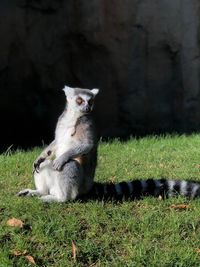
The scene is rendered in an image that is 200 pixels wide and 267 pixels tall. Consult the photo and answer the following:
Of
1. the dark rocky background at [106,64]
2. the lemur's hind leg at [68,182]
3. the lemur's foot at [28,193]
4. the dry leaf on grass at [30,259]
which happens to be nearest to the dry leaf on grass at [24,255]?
the dry leaf on grass at [30,259]

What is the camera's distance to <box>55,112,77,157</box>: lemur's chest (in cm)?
587

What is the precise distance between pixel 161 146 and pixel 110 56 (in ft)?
6.78

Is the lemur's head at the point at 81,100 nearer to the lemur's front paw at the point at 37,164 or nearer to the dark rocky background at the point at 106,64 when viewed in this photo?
the lemur's front paw at the point at 37,164

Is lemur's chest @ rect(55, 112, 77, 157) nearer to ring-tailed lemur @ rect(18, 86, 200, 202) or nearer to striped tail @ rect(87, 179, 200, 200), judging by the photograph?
ring-tailed lemur @ rect(18, 86, 200, 202)

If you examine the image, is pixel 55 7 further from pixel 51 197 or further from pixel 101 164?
pixel 51 197

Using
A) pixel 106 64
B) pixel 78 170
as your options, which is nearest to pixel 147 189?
pixel 78 170

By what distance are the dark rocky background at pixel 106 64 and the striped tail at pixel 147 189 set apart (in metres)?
4.15

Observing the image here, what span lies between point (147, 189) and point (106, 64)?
4586 millimetres

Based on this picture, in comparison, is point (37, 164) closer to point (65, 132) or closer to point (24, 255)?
point (65, 132)

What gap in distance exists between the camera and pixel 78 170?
225 inches

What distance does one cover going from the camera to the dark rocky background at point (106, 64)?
10.1m

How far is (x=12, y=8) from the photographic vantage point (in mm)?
9977

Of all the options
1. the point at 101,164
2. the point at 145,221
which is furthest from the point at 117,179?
the point at 145,221

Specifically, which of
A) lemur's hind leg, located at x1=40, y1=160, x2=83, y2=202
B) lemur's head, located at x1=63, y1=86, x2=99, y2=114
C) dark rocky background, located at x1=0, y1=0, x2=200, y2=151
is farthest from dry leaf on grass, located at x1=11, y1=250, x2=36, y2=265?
dark rocky background, located at x1=0, y1=0, x2=200, y2=151
